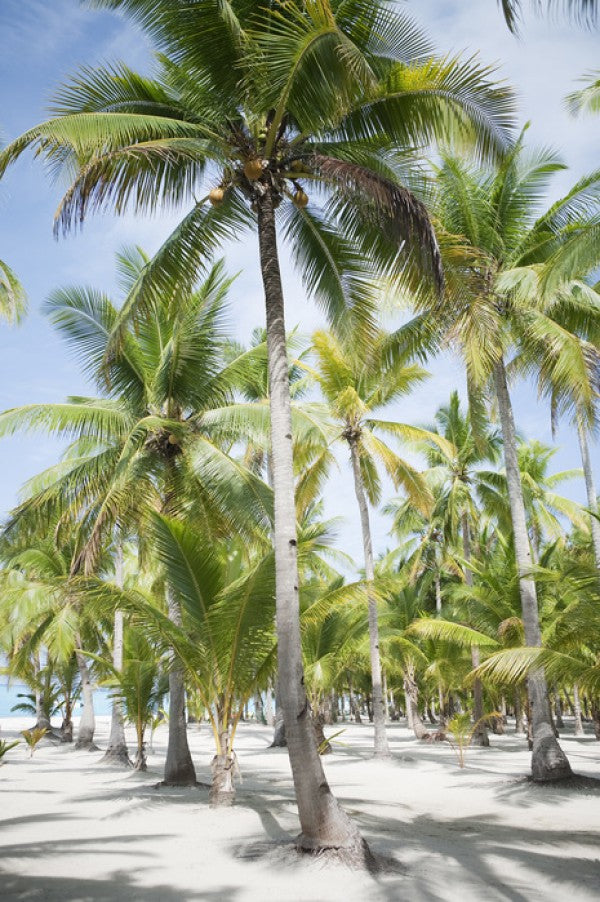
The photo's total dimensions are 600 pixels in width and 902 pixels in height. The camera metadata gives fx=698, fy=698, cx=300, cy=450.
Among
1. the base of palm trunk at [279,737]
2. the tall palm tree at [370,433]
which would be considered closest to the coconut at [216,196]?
the tall palm tree at [370,433]

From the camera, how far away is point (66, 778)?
1366 cm

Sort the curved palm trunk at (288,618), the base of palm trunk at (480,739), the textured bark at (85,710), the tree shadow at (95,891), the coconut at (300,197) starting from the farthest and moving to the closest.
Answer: the base of palm trunk at (480,739), the textured bark at (85,710), the coconut at (300,197), the curved palm trunk at (288,618), the tree shadow at (95,891)

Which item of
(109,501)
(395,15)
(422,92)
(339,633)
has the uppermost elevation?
(395,15)

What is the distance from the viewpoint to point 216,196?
306 inches

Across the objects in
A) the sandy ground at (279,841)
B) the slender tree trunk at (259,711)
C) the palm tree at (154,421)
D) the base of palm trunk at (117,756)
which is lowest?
the sandy ground at (279,841)

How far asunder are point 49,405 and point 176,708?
5766 millimetres

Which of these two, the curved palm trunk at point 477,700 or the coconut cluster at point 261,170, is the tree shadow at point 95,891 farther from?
the curved palm trunk at point 477,700

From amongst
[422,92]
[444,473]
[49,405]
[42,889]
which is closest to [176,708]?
[49,405]

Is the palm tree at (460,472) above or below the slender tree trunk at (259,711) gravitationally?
above

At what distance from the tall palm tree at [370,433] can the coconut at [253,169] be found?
31.4 ft

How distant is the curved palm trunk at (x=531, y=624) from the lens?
452 inches

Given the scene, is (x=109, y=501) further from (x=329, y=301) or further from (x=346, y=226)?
(x=346, y=226)

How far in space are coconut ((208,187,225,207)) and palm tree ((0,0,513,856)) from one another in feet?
0.06

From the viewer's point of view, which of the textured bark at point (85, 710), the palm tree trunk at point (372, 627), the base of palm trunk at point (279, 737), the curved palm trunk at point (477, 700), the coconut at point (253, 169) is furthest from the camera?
the base of palm trunk at point (279, 737)
